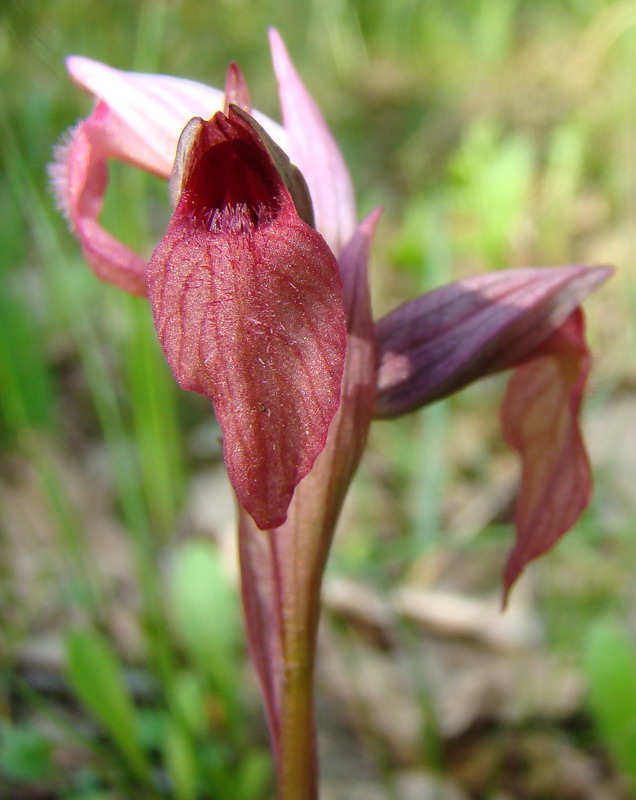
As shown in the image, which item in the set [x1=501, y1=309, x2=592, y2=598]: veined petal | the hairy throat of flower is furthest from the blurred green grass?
[x1=501, y1=309, x2=592, y2=598]: veined petal

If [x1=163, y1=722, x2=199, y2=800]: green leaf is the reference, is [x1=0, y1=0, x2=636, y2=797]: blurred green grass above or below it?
above

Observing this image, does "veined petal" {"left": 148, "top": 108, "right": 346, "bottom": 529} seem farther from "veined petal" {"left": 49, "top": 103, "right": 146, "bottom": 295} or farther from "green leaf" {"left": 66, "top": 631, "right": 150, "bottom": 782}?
"green leaf" {"left": 66, "top": 631, "right": 150, "bottom": 782}

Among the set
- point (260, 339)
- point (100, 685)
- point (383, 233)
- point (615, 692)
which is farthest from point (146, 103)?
point (383, 233)

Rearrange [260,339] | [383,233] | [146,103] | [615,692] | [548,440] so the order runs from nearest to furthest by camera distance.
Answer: [260,339] < [146,103] < [548,440] < [615,692] < [383,233]

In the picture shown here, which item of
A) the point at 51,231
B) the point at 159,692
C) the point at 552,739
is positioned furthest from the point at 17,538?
the point at 552,739

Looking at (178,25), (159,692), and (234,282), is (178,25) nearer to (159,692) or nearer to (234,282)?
(159,692)

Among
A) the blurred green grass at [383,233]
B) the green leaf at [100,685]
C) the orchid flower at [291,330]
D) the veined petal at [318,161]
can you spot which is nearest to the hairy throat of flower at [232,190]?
the orchid flower at [291,330]

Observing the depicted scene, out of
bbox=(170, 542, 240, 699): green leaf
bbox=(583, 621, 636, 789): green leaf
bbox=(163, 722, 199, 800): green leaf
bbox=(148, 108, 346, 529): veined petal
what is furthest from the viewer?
bbox=(170, 542, 240, 699): green leaf

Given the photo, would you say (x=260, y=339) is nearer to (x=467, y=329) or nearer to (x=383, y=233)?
(x=467, y=329)

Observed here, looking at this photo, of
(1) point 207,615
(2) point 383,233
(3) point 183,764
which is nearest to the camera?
(3) point 183,764
